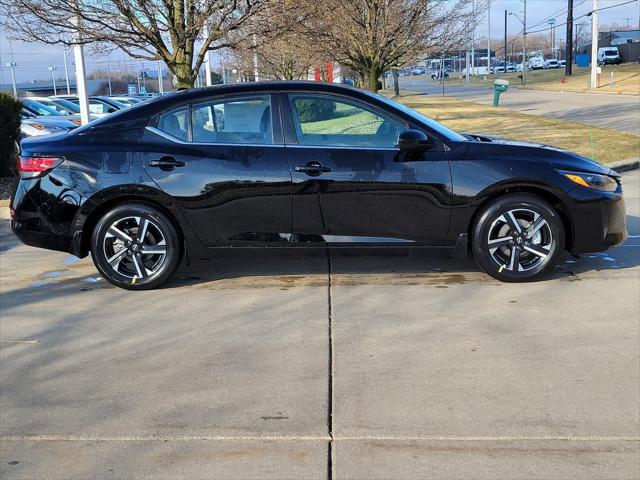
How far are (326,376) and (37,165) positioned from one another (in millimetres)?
3246

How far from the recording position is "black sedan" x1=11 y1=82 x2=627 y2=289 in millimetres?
5566

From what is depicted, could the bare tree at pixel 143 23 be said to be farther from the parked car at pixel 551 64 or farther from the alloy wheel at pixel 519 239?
the parked car at pixel 551 64

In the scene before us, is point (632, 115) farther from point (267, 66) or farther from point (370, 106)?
point (370, 106)

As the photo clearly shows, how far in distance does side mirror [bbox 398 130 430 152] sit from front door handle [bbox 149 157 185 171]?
182 centimetres

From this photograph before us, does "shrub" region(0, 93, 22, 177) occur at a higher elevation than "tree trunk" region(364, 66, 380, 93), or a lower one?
lower

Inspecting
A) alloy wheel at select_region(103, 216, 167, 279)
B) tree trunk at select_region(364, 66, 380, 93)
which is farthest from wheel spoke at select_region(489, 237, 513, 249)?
tree trunk at select_region(364, 66, 380, 93)

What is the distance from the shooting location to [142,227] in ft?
18.7

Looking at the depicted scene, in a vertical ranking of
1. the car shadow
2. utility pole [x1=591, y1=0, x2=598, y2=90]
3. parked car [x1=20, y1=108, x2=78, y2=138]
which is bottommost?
the car shadow

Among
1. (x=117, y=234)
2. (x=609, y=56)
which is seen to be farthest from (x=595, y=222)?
(x=609, y=56)

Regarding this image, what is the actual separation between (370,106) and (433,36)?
16.2 m

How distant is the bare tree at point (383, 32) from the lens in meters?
17.5

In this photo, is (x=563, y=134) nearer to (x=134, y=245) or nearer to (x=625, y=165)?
(x=625, y=165)

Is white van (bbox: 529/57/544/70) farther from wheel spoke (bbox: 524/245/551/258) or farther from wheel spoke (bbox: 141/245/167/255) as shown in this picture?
wheel spoke (bbox: 141/245/167/255)

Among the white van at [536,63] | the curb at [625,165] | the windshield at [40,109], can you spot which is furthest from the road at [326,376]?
the white van at [536,63]
